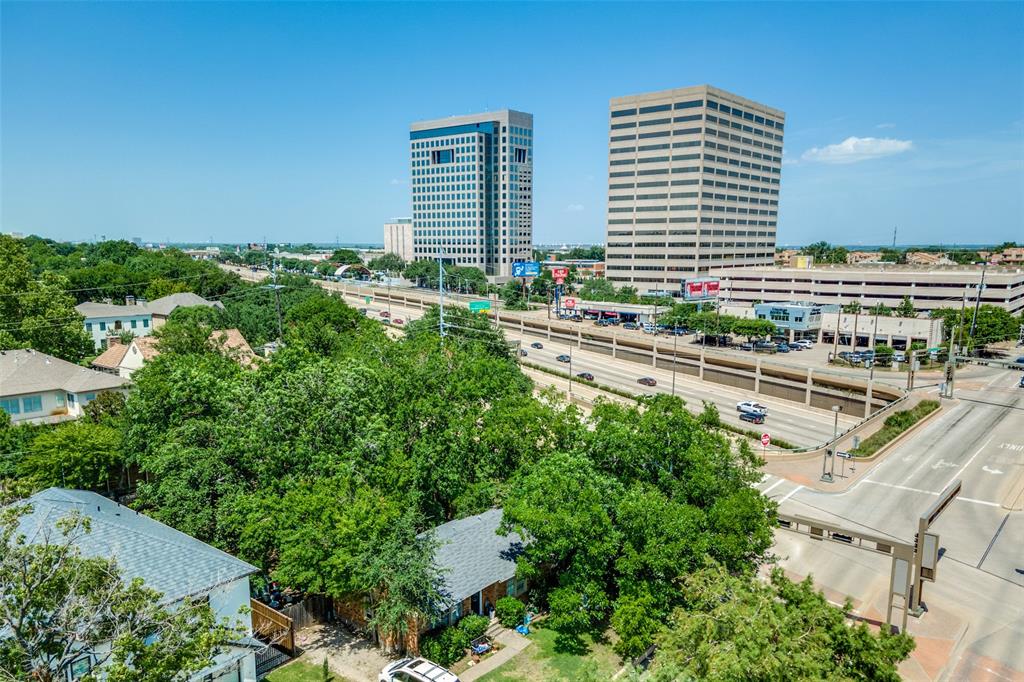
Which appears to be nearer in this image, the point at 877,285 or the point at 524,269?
the point at 877,285

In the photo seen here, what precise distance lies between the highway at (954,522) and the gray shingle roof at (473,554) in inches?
681

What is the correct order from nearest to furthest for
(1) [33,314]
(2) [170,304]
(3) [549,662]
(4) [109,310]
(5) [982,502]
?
(3) [549,662], (5) [982,502], (1) [33,314], (4) [109,310], (2) [170,304]

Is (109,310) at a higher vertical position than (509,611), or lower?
higher

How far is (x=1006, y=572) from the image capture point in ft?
108

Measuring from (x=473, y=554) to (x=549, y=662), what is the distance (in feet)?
19.5

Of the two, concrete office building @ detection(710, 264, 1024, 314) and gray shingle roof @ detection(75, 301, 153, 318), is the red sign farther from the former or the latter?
gray shingle roof @ detection(75, 301, 153, 318)

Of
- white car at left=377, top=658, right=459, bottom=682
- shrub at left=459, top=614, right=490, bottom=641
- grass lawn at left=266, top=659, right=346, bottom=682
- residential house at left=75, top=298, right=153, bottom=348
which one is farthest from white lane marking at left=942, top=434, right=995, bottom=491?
residential house at left=75, top=298, right=153, bottom=348

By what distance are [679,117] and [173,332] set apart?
13656 centimetres

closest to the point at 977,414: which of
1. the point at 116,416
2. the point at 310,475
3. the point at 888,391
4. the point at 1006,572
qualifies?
the point at 888,391

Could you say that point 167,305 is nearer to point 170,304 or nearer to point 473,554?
point 170,304

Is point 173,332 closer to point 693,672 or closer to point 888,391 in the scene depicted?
point 693,672

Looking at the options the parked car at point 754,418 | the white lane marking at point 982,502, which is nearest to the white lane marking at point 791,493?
the white lane marking at point 982,502

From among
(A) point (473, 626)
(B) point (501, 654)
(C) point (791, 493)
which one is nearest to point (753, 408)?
(C) point (791, 493)

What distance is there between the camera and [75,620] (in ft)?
41.8
